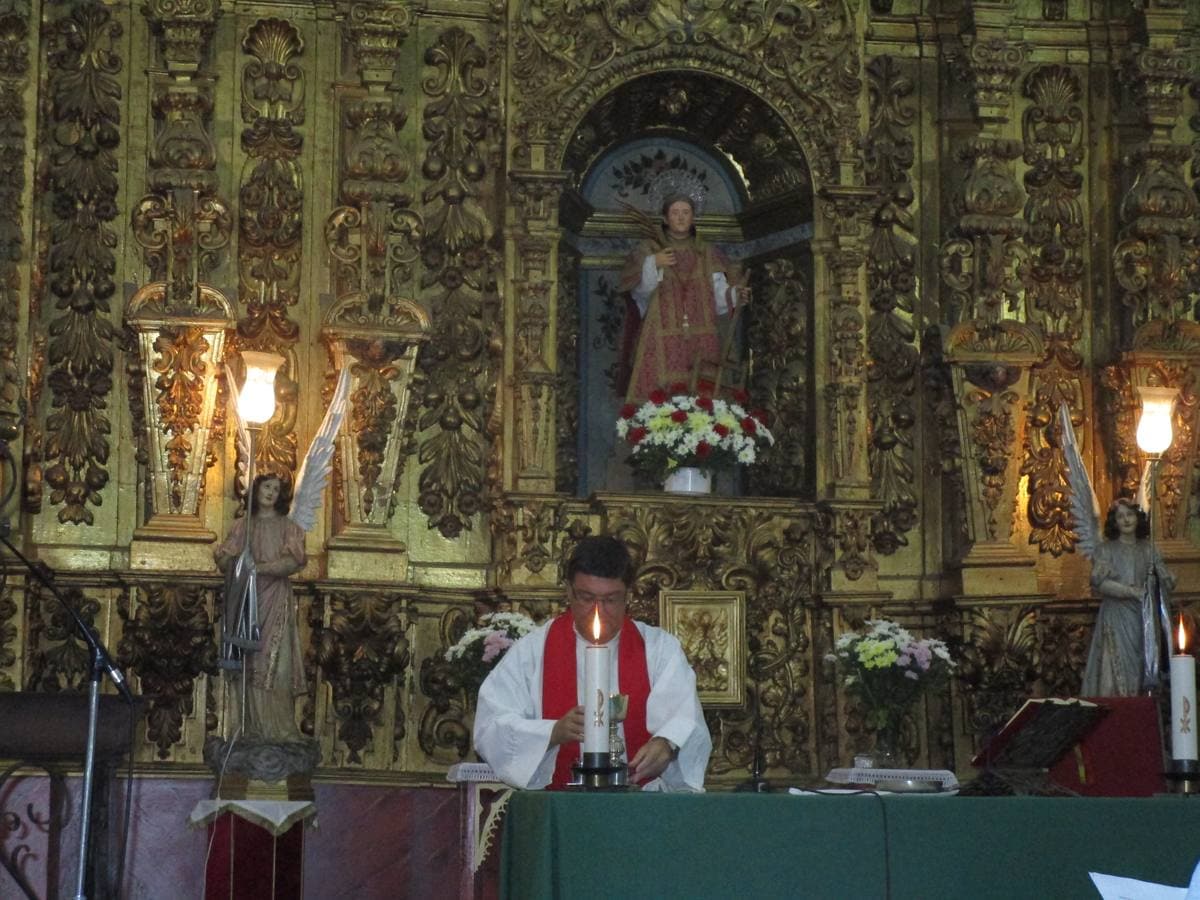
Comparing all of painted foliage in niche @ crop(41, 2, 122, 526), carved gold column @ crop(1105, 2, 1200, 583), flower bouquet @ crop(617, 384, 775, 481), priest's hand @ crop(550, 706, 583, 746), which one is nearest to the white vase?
flower bouquet @ crop(617, 384, 775, 481)

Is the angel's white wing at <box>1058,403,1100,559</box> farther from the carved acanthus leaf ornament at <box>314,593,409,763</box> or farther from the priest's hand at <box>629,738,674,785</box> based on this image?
the priest's hand at <box>629,738,674,785</box>

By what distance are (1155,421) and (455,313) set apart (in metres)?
4.62

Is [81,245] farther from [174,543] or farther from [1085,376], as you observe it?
[1085,376]

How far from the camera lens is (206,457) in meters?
13.1

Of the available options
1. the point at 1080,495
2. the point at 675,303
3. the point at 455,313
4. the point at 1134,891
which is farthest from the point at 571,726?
the point at 675,303

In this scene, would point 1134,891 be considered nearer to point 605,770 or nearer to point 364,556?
point 605,770

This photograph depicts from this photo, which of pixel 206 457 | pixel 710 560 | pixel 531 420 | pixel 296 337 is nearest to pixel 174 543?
pixel 206 457

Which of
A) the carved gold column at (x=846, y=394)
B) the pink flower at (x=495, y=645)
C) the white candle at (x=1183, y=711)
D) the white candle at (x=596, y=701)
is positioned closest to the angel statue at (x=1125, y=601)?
the carved gold column at (x=846, y=394)

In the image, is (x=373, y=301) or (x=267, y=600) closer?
(x=267, y=600)

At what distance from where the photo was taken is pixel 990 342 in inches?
540

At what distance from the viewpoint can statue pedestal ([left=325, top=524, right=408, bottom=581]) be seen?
42.8 ft

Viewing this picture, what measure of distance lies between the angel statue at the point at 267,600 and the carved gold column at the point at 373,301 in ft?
1.32

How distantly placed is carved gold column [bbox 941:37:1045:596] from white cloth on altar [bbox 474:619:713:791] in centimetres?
567

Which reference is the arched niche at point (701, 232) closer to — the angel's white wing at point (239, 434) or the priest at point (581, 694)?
the angel's white wing at point (239, 434)
